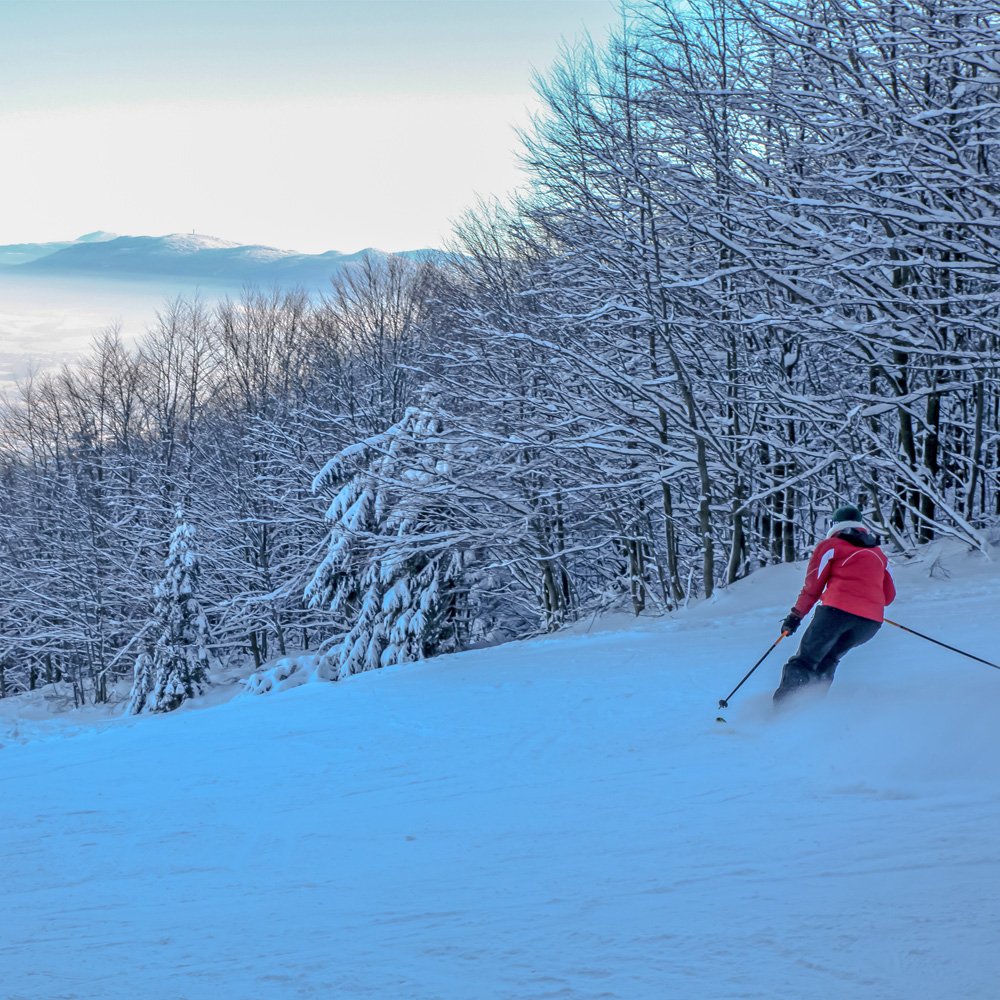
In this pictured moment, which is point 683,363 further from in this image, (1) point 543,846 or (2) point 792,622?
(1) point 543,846

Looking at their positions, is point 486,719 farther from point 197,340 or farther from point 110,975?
point 197,340

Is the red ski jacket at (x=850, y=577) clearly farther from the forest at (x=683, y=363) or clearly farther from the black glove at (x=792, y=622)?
the forest at (x=683, y=363)

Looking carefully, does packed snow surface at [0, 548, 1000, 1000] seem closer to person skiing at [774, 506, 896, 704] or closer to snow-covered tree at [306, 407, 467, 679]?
person skiing at [774, 506, 896, 704]

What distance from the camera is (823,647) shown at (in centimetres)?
675

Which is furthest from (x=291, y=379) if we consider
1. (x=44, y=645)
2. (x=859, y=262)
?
(x=859, y=262)

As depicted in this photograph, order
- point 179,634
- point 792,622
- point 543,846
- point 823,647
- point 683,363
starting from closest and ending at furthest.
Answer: point 543,846 < point 823,647 < point 792,622 < point 683,363 < point 179,634

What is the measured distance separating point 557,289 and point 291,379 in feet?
66.5

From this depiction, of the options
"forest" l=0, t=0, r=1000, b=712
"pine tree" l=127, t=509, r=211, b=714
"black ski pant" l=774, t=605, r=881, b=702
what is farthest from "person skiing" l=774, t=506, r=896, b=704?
"pine tree" l=127, t=509, r=211, b=714

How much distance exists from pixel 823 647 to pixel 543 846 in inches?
113

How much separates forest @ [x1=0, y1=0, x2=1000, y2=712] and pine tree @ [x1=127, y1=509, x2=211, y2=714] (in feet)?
0.24

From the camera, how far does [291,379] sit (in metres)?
34.7

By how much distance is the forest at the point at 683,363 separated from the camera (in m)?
11.9

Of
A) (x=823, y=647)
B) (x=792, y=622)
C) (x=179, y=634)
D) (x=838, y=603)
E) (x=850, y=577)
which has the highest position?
(x=850, y=577)

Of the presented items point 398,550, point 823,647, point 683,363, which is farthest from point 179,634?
point 823,647
